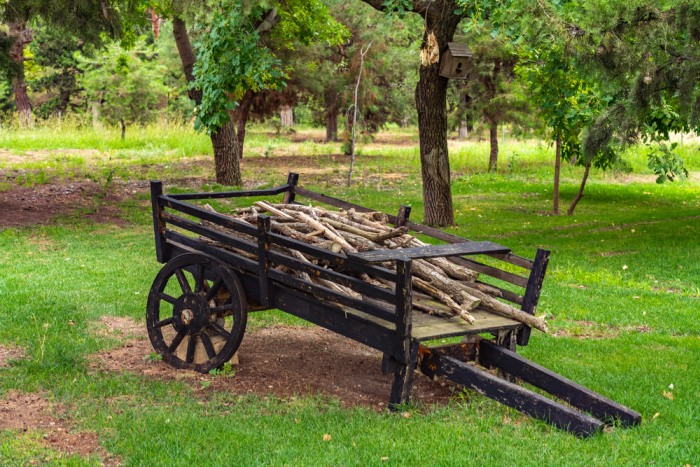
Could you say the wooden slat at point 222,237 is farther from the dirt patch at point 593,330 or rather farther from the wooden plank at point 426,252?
the dirt patch at point 593,330

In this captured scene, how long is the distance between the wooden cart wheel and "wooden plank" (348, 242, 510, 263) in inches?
47.7

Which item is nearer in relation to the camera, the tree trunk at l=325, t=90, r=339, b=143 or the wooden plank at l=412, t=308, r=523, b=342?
the wooden plank at l=412, t=308, r=523, b=342

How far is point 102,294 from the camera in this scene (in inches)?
366

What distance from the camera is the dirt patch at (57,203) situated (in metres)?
15.0

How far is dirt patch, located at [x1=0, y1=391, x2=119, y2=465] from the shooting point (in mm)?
5059

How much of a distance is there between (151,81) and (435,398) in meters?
24.3

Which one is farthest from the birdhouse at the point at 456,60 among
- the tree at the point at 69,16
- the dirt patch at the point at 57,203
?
the dirt patch at the point at 57,203

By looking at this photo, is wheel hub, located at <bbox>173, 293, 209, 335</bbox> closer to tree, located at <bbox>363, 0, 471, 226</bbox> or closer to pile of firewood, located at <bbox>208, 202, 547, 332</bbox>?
pile of firewood, located at <bbox>208, 202, 547, 332</bbox>

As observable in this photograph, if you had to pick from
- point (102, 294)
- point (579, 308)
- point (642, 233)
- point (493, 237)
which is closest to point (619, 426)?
point (579, 308)

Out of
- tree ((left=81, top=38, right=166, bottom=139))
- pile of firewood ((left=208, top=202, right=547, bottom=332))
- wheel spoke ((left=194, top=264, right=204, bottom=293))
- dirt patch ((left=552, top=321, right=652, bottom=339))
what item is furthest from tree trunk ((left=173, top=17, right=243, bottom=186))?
wheel spoke ((left=194, top=264, right=204, bottom=293))

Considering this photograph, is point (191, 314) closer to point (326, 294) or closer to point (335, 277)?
point (326, 294)

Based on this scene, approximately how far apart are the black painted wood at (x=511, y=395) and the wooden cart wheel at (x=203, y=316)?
4.88 feet

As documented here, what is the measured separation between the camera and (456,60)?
13188 mm

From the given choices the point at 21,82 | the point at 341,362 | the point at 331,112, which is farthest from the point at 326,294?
the point at 21,82
